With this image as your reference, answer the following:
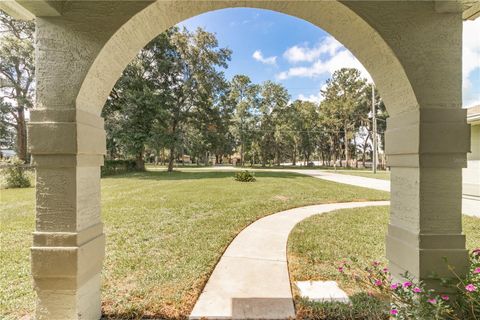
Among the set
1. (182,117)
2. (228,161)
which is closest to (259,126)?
(182,117)

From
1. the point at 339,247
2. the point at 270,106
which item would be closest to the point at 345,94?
the point at 270,106

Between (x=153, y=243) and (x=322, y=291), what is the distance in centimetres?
320

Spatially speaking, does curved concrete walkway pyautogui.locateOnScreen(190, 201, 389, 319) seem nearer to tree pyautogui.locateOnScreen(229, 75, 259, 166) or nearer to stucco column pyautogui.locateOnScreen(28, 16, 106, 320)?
stucco column pyautogui.locateOnScreen(28, 16, 106, 320)

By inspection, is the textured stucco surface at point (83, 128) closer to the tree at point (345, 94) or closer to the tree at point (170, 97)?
the tree at point (170, 97)

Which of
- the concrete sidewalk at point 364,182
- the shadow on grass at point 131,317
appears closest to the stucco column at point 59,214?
the shadow on grass at point 131,317

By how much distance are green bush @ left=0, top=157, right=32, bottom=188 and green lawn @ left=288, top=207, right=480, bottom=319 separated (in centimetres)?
1443

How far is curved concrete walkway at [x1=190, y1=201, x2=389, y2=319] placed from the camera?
2.56 metres

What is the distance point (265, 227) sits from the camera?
5734mm

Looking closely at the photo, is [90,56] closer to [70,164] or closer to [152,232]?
[70,164]

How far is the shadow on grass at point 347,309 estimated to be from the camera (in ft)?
8.07

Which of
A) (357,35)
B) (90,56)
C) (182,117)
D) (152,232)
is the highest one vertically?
(182,117)

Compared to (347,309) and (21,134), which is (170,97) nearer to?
(21,134)

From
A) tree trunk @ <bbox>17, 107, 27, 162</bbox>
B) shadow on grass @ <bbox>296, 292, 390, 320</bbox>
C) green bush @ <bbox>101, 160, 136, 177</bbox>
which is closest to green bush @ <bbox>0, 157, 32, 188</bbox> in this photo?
green bush @ <bbox>101, 160, 136, 177</bbox>

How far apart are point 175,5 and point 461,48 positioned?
8.39ft
